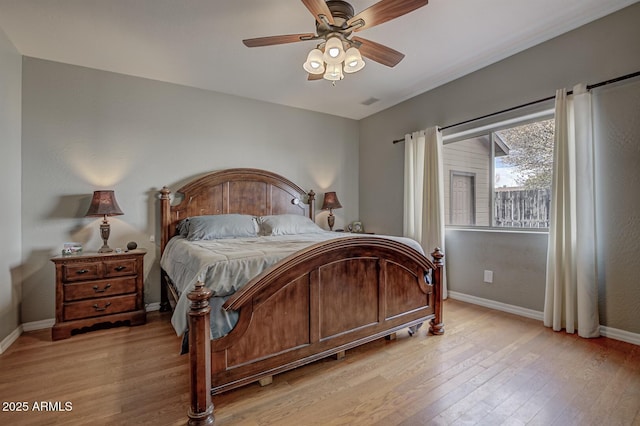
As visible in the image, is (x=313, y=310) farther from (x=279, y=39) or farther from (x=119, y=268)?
(x=119, y=268)

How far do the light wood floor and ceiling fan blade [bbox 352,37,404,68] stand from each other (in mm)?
2382

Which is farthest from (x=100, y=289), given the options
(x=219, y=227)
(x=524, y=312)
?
(x=524, y=312)

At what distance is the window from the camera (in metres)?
3.04

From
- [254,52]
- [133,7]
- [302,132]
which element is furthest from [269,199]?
[133,7]

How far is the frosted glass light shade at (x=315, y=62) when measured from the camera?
7.37 ft

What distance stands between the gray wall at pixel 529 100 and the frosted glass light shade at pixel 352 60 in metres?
1.85

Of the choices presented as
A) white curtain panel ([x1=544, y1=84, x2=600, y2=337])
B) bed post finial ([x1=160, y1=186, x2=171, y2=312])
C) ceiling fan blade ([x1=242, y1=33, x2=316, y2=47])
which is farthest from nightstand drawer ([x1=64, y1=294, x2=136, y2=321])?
A: white curtain panel ([x1=544, y1=84, x2=600, y2=337])

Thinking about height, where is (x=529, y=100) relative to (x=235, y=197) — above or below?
above

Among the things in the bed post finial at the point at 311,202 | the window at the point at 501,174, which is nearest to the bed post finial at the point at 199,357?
the bed post finial at the point at 311,202

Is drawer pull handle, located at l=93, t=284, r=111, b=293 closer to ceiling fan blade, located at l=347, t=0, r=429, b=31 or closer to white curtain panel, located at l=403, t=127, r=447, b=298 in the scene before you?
ceiling fan blade, located at l=347, t=0, r=429, b=31

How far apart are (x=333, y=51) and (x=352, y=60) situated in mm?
170

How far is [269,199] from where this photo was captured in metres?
4.14

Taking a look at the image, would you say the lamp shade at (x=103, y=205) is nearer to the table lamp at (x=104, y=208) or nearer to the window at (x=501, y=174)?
the table lamp at (x=104, y=208)

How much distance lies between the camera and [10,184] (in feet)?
8.83
